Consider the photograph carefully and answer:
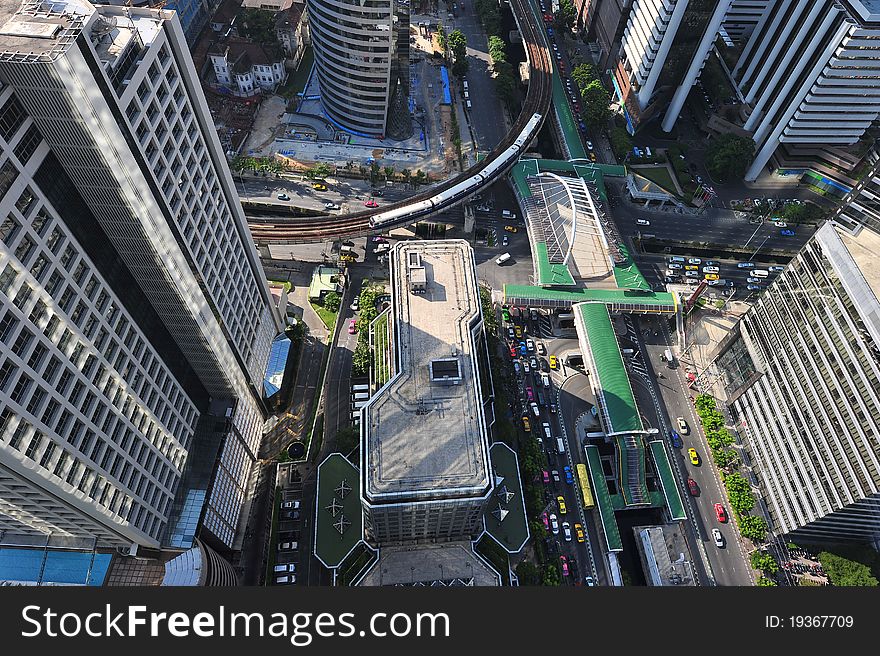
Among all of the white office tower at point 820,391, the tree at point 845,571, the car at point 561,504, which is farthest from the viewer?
the car at point 561,504

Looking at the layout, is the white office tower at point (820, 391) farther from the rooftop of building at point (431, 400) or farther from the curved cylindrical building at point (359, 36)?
the curved cylindrical building at point (359, 36)

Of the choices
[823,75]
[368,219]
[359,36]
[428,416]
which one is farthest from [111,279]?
[823,75]

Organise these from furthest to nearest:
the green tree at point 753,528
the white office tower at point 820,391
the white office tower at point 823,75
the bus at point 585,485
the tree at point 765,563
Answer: the white office tower at point 823,75 → the bus at point 585,485 → the green tree at point 753,528 → the tree at point 765,563 → the white office tower at point 820,391

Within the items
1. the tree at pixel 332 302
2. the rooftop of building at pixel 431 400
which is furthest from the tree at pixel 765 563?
the tree at pixel 332 302

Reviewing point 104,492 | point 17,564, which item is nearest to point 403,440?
point 104,492

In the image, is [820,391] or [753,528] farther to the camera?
[753,528]

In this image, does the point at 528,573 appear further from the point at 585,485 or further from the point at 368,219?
the point at 368,219

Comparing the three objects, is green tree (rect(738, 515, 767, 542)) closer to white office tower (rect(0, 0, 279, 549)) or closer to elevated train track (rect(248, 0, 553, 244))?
white office tower (rect(0, 0, 279, 549))
